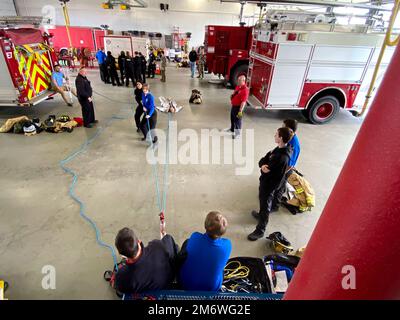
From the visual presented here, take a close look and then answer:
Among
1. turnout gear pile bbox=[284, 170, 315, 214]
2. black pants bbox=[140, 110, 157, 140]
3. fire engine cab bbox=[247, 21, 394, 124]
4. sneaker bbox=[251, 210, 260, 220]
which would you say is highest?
fire engine cab bbox=[247, 21, 394, 124]

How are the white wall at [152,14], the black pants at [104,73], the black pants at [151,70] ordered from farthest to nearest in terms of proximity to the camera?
the white wall at [152,14], the black pants at [151,70], the black pants at [104,73]

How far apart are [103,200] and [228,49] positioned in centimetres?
1103

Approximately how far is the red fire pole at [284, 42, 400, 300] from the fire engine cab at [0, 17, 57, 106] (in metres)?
8.99

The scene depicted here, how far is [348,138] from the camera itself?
7.51 meters

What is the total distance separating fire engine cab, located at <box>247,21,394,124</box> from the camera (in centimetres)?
681

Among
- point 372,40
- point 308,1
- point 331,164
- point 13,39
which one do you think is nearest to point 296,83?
point 372,40

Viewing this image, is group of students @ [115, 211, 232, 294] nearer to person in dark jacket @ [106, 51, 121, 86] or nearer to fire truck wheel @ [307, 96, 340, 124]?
fire truck wheel @ [307, 96, 340, 124]

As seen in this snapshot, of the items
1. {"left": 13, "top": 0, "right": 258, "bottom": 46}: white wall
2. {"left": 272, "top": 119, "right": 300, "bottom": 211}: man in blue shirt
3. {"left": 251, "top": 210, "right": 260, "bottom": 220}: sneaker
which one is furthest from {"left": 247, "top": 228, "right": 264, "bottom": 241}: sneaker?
{"left": 13, "top": 0, "right": 258, "bottom": 46}: white wall

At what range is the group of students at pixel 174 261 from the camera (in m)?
2.04

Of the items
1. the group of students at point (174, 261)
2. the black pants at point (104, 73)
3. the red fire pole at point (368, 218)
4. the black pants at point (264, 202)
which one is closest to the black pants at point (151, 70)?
the black pants at point (104, 73)

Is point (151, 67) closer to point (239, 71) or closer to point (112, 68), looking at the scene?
point (112, 68)

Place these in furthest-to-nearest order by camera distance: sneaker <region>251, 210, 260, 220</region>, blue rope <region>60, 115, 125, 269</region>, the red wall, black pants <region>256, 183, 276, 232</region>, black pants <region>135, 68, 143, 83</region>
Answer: the red wall
black pants <region>135, 68, 143, 83</region>
sneaker <region>251, 210, 260, 220</region>
blue rope <region>60, 115, 125, 269</region>
black pants <region>256, 183, 276, 232</region>

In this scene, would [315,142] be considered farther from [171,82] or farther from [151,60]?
[151,60]

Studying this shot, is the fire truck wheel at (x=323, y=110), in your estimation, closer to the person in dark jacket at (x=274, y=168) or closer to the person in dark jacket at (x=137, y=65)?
the person in dark jacket at (x=274, y=168)
